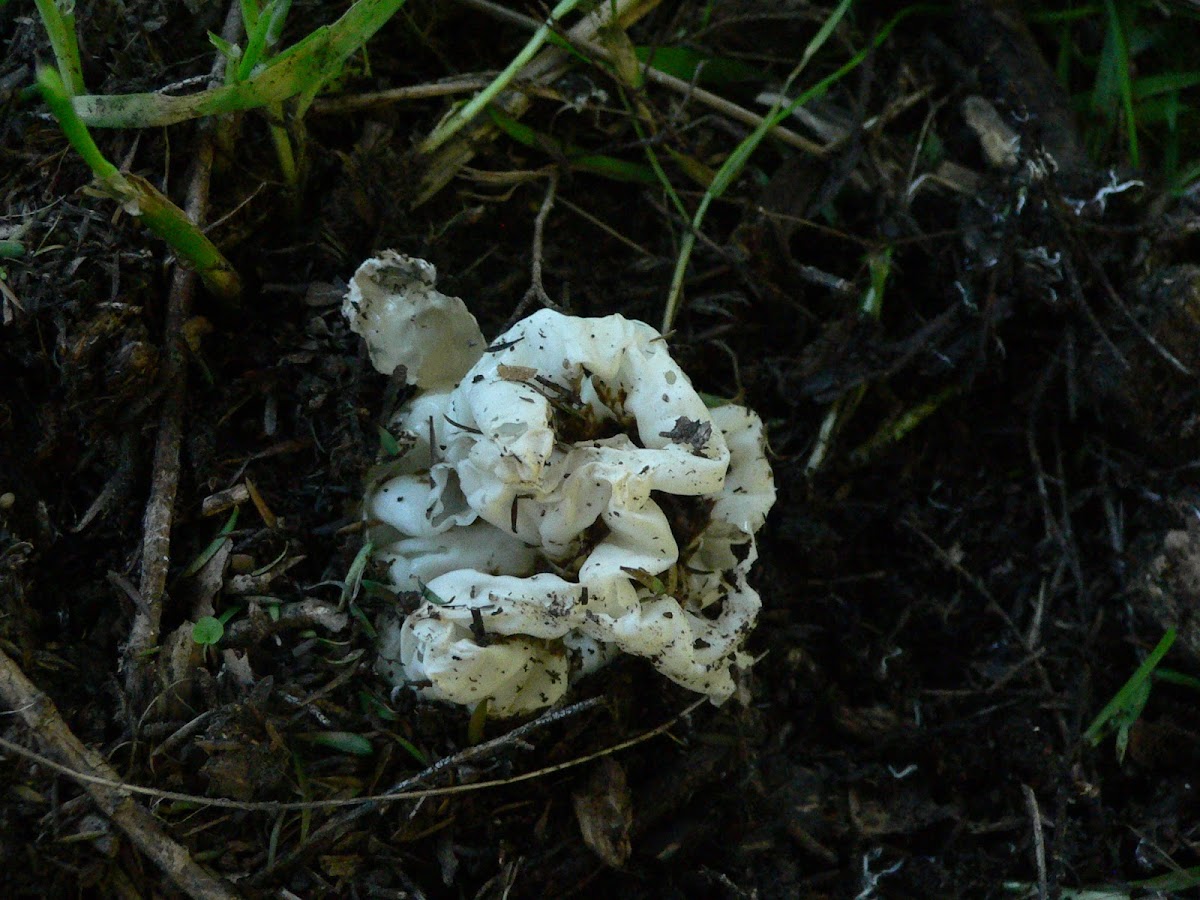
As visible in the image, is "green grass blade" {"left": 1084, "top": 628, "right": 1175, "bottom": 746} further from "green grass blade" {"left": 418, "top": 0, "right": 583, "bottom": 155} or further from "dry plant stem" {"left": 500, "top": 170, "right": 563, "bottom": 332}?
"green grass blade" {"left": 418, "top": 0, "right": 583, "bottom": 155}

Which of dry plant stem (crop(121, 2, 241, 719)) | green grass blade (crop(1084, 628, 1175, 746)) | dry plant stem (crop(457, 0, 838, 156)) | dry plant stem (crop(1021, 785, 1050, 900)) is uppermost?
dry plant stem (crop(457, 0, 838, 156))

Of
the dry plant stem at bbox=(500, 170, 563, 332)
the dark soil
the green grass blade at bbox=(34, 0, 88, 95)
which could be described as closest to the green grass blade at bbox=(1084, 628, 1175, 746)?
the dark soil

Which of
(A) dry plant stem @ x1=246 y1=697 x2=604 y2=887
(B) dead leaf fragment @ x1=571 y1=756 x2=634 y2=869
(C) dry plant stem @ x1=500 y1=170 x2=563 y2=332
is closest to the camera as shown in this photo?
(A) dry plant stem @ x1=246 y1=697 x2=604 y2=887

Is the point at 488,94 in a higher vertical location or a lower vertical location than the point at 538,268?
higher

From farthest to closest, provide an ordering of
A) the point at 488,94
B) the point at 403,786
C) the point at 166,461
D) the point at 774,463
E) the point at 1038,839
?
the point at 774,463
the point at 488,94
the point at 1038,839
the point at 166,461
the point at 403,786

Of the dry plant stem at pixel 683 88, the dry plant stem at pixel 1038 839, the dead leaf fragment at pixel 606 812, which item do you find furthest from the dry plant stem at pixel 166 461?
the dry plant stem at pixel 1038 839

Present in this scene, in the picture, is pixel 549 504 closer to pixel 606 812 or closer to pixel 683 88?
pixel 606 812

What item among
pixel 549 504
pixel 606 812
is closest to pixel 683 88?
pixel 549 504
